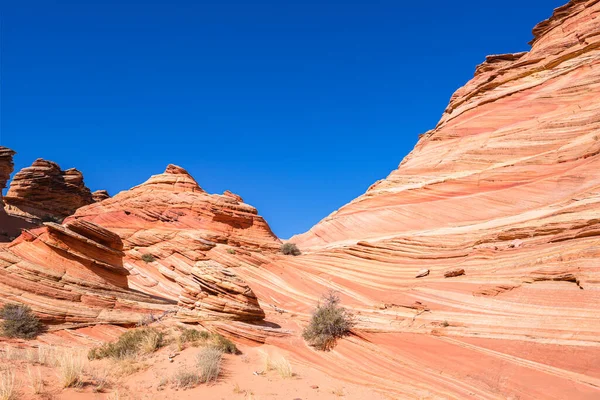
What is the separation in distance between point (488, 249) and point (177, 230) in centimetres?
1925

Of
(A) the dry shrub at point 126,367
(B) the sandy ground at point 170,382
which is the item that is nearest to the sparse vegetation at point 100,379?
(B) the sandy ground at point 170,382

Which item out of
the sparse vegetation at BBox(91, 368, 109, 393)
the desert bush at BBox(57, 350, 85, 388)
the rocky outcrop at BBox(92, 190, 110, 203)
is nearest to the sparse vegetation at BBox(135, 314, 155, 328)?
the sparse vegetation at BBox(91, 368, 109, 393)

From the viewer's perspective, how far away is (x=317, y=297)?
59.9 feet

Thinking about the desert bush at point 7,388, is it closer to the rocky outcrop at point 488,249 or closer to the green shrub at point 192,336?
the green shrub at point 192,336

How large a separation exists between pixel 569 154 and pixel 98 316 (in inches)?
920

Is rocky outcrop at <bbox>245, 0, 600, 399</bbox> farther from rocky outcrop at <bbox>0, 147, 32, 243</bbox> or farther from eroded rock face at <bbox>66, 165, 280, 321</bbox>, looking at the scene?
rocky outcrop at <bbox>0, 147, 32, 243</bbox>

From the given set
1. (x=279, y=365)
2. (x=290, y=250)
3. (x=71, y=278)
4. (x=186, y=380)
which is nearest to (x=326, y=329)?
(x=279, y=365)

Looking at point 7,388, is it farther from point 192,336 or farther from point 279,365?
point 279,365

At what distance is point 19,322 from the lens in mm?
11773

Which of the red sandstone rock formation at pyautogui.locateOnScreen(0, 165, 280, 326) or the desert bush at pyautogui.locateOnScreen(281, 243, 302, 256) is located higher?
the desert bush at pyautogui.locateOnScreen(281, 243, 302, 256)

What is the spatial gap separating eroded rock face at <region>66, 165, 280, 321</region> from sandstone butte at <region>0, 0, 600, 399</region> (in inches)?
4.6

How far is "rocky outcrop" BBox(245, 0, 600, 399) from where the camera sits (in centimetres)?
965

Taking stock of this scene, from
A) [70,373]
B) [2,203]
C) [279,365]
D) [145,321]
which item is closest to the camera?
[70,373]

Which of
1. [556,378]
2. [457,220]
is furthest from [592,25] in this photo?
[556,378]
